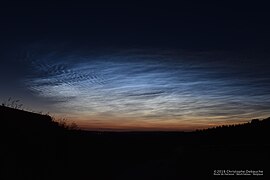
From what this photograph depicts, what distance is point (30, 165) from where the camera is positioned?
960cm

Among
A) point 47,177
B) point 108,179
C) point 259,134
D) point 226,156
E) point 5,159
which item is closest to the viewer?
point 5,159

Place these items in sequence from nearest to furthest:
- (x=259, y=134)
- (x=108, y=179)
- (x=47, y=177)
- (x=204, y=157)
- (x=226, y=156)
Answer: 1. (x=47, y=177)
2. (x=226, y=156)
3. (x=204, y=157)
4. (x=108, y=179)
5. (x=259, y=134)

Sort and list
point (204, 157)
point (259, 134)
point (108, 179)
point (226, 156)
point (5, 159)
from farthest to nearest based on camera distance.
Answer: point (259, 134) < point (108, 179) < point (204, 157) < point (226, 156) < point (5, 159)

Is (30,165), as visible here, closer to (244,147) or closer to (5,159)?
(5,159)

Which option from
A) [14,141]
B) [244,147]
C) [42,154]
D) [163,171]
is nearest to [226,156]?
[244,147]

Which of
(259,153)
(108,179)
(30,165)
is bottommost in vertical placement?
(108,179)

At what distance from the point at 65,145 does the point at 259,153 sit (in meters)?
7.86

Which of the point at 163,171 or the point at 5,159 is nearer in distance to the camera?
the point at 5,159

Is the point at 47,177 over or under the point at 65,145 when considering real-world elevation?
under

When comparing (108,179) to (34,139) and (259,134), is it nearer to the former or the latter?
(34,139)

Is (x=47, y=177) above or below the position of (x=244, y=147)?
below

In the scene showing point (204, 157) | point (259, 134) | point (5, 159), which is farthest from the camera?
point (259, 134)

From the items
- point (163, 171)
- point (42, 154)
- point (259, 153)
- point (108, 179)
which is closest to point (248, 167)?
point (259, 153)

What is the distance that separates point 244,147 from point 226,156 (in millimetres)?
810
